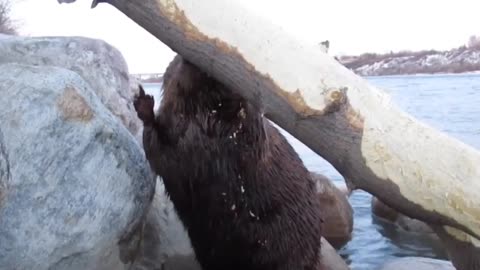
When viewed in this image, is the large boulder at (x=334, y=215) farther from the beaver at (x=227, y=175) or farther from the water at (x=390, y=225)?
the beaver at (x=227, y=175)

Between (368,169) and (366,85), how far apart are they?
0.41 metres

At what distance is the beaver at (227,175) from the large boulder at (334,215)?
2.84 m

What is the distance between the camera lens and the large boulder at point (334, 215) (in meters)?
6.98

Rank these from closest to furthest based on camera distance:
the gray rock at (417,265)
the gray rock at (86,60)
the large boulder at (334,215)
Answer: the gray rock at (86,60) → the gray rock at (417,265) → the large boulder at (334,215)

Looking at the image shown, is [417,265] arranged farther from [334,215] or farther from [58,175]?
[58,175]

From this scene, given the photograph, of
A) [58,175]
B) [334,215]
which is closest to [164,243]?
[58,175]

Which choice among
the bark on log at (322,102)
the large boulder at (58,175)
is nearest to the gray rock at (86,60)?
the large boulder at (58,175)

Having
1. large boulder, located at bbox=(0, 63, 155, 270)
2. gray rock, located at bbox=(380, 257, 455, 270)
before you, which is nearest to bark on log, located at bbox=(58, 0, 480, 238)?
large boulder, located at bbox=(0, 63, 155, 270)

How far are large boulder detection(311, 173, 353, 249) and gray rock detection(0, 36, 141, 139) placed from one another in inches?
98.0

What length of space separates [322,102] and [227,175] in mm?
711

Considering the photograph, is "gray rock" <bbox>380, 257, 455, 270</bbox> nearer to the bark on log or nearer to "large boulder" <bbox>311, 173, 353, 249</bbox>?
"large boulder" <bbox>311, 173, 353, 249</bbox>

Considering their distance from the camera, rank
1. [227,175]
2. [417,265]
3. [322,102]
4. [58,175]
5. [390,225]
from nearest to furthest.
A: [322,102] < [58,175] < [227,175] < [417,265] < [390,225]

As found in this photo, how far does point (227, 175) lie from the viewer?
3.73m

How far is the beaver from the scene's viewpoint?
3613mm
